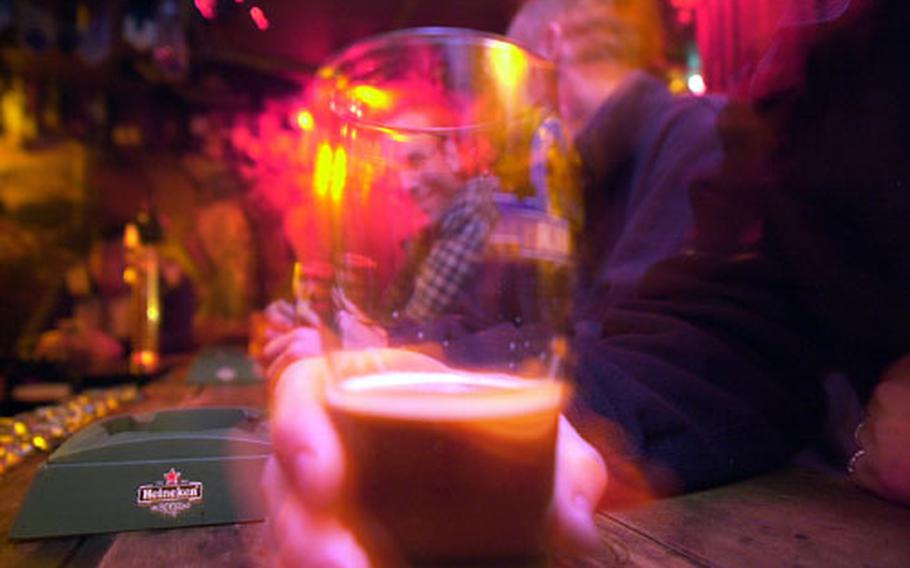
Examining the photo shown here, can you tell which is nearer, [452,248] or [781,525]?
[452,248]

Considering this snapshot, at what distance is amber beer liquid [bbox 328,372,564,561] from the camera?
36cm

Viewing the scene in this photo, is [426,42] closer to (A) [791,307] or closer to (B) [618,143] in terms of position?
(A) [791,307]

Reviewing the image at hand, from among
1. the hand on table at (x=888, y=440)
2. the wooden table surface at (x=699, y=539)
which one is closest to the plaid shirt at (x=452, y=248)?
the wooden table surface at (x=699, y=539)

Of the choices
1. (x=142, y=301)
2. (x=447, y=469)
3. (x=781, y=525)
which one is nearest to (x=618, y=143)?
(x=781, y=525)

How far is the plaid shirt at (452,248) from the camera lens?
45 cm

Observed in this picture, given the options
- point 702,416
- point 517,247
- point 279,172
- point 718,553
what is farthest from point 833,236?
point 279,172

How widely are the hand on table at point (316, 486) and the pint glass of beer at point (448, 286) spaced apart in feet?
0.03

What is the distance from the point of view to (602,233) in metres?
1.54

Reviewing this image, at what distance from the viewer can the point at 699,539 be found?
1.98ft

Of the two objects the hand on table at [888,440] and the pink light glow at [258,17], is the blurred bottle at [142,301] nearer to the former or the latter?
the pink light glow at [258,17]

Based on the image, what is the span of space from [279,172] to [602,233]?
487cm

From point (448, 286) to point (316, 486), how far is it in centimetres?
15

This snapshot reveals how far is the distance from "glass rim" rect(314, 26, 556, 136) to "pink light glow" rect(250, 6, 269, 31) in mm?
615

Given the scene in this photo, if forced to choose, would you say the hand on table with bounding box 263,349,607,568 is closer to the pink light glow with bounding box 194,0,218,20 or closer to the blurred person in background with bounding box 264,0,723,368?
the blurred person in background with bounding box 264,0,723,368
